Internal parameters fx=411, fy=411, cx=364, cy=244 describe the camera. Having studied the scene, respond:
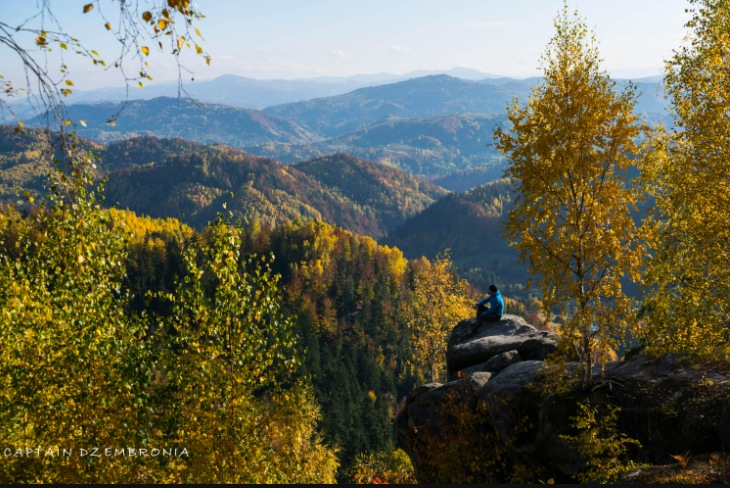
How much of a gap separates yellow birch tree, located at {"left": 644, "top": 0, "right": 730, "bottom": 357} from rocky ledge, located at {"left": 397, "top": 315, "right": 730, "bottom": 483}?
1.48m

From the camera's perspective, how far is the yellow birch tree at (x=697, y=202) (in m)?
11.6

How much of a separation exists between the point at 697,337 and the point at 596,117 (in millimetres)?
7281

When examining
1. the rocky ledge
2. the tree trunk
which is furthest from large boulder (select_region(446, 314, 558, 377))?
the tree trunk

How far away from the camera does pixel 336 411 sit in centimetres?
7138

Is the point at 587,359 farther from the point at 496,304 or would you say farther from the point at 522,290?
the point at 496,304

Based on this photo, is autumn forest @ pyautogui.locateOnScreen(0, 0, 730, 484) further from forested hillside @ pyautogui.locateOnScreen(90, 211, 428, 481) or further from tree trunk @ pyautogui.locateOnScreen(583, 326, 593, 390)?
forested hillside @ pyautogui.locateOnScreen(90, 211, 428, 481)

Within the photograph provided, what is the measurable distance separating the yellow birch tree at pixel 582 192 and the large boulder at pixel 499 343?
593 cm

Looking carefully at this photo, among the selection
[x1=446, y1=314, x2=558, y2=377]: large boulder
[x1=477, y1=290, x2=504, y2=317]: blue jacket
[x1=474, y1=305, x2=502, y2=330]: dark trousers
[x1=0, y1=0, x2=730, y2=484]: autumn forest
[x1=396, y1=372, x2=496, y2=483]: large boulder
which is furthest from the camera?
[x1=474, y1=305, x2=502, y2=330]: dark trousers

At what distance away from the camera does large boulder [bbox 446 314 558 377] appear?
19102mm

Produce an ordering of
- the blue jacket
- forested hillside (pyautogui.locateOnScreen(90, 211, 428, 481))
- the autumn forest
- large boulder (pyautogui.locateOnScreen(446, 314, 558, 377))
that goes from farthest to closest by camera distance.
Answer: forested hillside (pyautogui.locateOnScreen(90, 211, 428, 481)) → the blue jacket → large boulder (pyautogui.locateOnScreen(446, 314, 558, 377)) → the autumn forest

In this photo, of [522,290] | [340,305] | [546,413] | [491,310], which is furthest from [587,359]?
[340,305]

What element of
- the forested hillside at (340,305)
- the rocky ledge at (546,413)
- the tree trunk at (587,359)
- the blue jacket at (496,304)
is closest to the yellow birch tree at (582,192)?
the tree trunk at (587,359)

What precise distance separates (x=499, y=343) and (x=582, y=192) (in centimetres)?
1068

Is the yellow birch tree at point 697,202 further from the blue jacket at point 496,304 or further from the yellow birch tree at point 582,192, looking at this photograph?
the blue jacket at point 496,304
